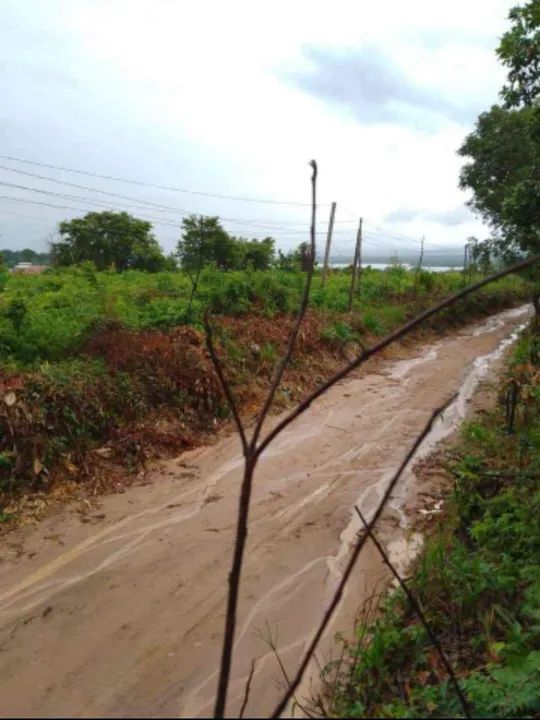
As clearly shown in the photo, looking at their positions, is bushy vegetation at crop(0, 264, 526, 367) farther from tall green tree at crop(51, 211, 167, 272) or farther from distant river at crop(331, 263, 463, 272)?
tall green tree at crop(51, 211, 167, 272)

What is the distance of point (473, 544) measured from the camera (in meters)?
3.95

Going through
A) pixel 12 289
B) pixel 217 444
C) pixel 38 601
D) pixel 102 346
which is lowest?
pixel 38 601

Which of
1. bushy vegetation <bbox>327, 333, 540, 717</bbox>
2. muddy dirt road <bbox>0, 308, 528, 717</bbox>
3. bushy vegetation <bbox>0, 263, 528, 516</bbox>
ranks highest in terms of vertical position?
bushy vegetation <bbox>0, 263, 528, 516</bbox>

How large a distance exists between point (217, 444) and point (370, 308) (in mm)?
7996

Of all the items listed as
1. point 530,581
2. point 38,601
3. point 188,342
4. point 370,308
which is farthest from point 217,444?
point 370,308

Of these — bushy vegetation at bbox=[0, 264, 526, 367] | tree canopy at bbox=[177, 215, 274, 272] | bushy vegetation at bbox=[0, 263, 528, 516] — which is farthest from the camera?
tree canopy at bbox=[177, 215, 274, 272]

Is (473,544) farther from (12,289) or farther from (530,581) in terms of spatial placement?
(12,289)

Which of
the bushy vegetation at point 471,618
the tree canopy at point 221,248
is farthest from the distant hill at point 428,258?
the bushy vegetation at point 471,618

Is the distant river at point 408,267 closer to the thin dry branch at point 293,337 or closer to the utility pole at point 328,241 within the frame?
the utility pole at point 328,241

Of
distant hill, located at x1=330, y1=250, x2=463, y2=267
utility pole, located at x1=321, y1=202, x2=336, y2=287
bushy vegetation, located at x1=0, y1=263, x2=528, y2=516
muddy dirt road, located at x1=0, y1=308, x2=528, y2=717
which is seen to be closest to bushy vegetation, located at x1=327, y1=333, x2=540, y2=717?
muddy dirt road, located at x1=0, y1=308, x2=528, y2=717

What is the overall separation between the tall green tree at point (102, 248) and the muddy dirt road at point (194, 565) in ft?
45.9

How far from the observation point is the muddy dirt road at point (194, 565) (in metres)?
2.96

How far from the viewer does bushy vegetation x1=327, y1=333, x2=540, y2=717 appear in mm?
2082

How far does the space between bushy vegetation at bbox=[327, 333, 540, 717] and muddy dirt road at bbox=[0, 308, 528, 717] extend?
0.40 m
